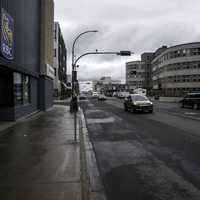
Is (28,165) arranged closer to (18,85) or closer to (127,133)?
(127,133)

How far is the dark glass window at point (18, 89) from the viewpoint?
17141mm

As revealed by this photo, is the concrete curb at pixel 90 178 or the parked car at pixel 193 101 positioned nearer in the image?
the concrete curb at pixel 90 178

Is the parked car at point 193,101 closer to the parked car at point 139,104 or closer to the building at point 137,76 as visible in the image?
the parked car at point 139,104

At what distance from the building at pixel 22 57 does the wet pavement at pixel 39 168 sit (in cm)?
488

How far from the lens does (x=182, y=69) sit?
79.8 meters

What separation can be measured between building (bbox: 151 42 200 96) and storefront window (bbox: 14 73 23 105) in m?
65.5

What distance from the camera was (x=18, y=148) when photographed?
30.0 ft

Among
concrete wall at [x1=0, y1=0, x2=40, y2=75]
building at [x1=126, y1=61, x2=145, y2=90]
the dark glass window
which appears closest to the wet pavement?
concrete wall at [x1=0, y1=0, x2=40, y2=75]

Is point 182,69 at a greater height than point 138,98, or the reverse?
point 182,69

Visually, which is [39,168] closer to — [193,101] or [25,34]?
[25,34]

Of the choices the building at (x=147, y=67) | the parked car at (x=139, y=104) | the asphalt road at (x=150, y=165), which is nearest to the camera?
the asphalt road at (x=150, y=165)

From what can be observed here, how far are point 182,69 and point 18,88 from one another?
225ft

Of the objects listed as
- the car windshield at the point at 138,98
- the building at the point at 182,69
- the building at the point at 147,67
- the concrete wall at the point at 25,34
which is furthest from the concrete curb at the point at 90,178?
the building at the point at 147,67

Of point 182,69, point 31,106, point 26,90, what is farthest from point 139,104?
point 182,69
